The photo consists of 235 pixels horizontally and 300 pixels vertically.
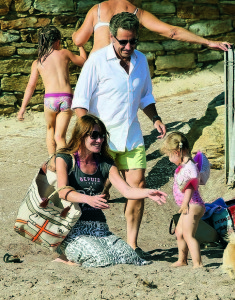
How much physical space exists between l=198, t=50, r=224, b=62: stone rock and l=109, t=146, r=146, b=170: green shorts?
4971mm

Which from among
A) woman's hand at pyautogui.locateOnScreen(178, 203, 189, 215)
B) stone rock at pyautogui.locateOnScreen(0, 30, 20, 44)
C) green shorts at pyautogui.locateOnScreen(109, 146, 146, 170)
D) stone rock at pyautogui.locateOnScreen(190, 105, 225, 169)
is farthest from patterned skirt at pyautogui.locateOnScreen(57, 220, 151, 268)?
stone rock at pyautogui.locateOnScreen(0, 30, 20, 44)

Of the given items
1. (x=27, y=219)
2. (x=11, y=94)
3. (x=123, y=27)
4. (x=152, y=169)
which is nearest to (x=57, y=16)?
(x=11, y=94)

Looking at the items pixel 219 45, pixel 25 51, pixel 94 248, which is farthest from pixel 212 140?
pixel 25 51

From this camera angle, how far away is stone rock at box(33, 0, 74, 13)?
884cm

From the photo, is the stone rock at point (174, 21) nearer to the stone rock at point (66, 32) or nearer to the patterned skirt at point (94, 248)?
the stone rock at point (66, 32)

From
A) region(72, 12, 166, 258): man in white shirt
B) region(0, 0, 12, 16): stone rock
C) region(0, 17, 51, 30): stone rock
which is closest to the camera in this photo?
region(72, 12, 166, 258): man in white shirt

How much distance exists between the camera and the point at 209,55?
9.67 meters

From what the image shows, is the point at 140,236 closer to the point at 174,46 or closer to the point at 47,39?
the point at 47,39

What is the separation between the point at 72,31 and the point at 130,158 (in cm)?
447

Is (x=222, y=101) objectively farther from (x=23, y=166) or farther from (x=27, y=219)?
(x=27, y=219)

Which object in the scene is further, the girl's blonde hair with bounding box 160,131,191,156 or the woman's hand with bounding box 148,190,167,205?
the girl's blonde hair with bounding box 160,131,191,156

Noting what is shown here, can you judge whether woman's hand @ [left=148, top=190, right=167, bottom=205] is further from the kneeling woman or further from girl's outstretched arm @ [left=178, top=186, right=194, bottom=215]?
girl's outstretched arm @ [left=178, top=186, right=194, bottom=215]

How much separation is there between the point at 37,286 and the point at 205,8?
6.60 metres

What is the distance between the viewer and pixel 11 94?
896cm
